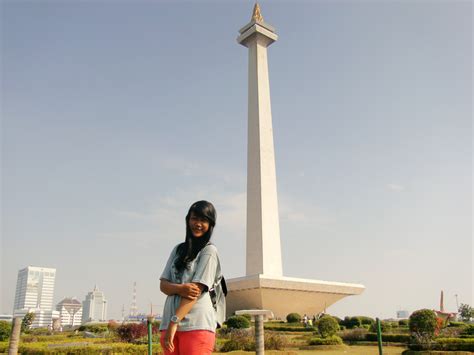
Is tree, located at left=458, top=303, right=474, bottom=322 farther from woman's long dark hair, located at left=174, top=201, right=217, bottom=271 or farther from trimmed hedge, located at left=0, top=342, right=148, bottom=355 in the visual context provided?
woman's long dark hair, located at left=174, top=201, right=217, bottom=271

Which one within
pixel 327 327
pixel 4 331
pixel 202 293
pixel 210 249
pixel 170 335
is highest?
pixel 210 249

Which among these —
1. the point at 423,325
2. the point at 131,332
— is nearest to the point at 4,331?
the point at 131,332

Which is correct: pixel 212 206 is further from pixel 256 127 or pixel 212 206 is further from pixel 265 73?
pixel 265 73

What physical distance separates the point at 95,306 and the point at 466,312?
150059mm

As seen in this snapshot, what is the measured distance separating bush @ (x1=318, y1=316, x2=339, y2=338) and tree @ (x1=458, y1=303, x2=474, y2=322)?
2413 cm

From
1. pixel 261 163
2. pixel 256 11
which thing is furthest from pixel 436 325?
pixel 256 11

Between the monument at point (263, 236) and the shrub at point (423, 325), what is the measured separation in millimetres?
10982

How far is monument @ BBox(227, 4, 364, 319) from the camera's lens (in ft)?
79.8

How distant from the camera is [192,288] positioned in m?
2.50

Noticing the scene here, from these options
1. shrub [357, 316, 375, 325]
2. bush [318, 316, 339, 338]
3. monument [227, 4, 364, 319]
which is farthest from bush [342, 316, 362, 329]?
bush [318, 316, 339, 338]

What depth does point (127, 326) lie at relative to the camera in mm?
14453

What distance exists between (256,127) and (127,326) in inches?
631

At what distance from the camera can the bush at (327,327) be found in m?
15.0

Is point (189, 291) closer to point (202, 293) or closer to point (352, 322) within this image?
point (202, 293)
